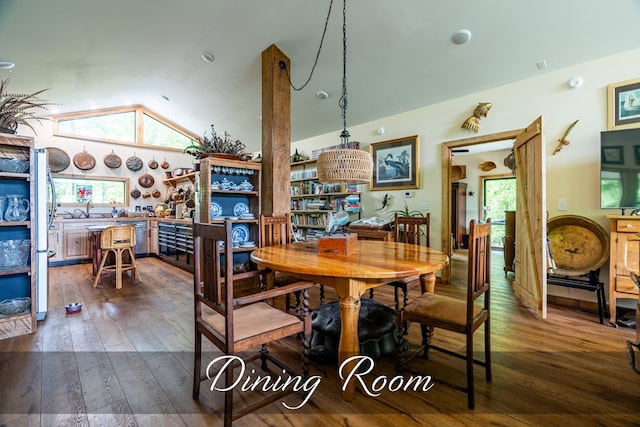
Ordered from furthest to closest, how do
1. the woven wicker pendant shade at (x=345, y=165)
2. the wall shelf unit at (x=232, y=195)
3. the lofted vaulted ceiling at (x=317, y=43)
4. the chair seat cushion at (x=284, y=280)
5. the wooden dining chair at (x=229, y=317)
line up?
1. the wall shelf unit at (x=232, y=195)
2. the lofted vaulted ceiling at (x=317, y=43)
3. the chair seat cushion at (x=284, y=280)
4. the woven wicker pendant shade at (x=345, y=165)
5. the wooden dining chair at (x=229, y=317)

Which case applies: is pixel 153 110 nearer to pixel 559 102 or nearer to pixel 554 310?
pixel 559 102

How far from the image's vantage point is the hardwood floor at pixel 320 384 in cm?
150

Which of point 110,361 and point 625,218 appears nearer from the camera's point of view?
point 110,361

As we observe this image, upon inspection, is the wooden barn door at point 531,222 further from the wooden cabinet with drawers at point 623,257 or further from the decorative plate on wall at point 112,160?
the decorative plate on wall at point 112,160

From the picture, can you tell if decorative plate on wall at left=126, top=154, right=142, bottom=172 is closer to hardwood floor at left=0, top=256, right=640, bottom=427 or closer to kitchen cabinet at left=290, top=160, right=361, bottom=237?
kitchen cabinet at left=290, top=160, right=361, bottom=237

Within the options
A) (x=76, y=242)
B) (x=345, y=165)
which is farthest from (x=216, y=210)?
(x=76, y=242)

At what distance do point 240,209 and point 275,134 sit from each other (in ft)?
3.31

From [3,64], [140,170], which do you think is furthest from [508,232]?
[140,170]

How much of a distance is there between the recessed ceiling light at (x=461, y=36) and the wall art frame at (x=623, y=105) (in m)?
1.42

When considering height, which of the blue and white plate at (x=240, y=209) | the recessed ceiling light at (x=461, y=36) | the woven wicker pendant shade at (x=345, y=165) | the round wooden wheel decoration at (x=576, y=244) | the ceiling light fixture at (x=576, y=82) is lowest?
the round wooden wheel decoration at (x=576, y=244)

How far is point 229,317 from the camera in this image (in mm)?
1351

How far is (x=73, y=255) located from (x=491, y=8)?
7.15 metres

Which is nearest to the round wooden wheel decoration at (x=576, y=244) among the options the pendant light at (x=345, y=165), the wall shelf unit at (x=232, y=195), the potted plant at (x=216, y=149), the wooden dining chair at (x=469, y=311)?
the wooden dining chair at (x=469, y=311)

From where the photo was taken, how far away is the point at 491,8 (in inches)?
103
